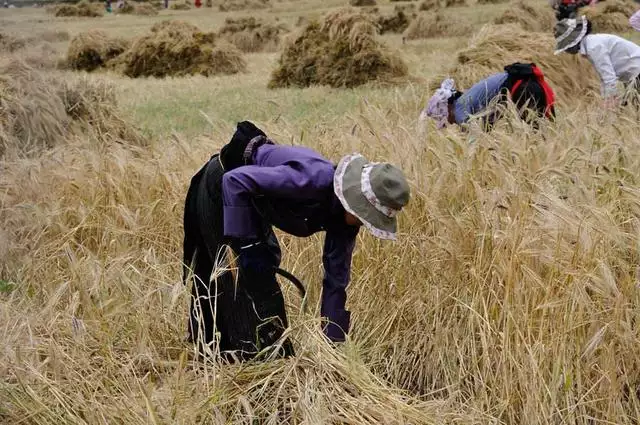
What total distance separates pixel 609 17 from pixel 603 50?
11.0 metres

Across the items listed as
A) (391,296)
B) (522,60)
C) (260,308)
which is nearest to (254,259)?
(260,308)

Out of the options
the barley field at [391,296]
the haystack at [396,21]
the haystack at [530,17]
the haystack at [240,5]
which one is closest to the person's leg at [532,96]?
the barley field at [391,296]

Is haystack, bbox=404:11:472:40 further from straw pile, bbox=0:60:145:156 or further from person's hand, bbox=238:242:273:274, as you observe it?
person's hand, bbox=238:242:273:274

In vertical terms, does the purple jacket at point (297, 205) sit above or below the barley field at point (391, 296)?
above

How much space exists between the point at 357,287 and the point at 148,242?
126 centimetres

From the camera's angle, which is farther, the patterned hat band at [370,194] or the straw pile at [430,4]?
the straw pile at [430,4]

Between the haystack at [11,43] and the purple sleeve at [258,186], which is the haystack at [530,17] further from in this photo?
the purple sleeve at [258,186]

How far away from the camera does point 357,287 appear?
3.56 meters

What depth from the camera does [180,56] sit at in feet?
44.4

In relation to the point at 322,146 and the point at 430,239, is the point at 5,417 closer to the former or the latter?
the point at 430,239

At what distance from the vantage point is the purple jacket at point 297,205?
9.27 feet

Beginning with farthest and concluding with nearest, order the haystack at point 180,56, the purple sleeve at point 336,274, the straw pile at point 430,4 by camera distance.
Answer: the straw pile at point 430,4
the haystack at point 180,56
the purple sleeve at point 336,274

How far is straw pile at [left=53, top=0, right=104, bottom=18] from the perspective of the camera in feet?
103

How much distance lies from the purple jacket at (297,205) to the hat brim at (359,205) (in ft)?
0.36
